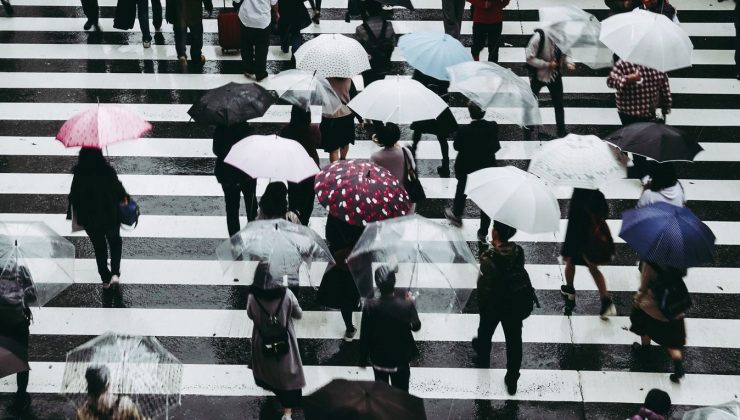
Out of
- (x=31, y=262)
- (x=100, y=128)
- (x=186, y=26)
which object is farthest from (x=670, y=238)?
(x=186, y=26)

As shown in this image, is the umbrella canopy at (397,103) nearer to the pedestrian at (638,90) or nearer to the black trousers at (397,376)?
the pedestrian at (638,90)

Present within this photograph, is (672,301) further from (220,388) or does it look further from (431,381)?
(220,388)

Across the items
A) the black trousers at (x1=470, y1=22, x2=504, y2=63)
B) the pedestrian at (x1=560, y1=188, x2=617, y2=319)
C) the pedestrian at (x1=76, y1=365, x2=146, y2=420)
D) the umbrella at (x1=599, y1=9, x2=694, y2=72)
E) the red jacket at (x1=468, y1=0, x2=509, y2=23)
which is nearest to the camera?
the pedestrian at (x1=76, y1=365, x2=146, y2=420)

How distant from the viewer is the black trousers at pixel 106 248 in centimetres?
923

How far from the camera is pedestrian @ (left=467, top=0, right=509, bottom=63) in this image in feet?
40.9

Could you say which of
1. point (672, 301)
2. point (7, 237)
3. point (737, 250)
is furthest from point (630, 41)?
point (7, 237)

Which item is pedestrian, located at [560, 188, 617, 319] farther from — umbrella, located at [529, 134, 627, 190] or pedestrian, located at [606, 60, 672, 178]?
pedestrian, located at [606, 60, 672, 178]

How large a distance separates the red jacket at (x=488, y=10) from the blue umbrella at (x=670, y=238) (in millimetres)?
5121

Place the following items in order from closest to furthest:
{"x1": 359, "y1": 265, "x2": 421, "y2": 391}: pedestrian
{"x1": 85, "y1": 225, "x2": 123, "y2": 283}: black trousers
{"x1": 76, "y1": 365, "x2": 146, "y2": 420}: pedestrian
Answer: {"x1": 76, "y1": 365, "x2": 146, "y2": 420}: pedestrian → {"x1": 359, "y1": 265, "x2": 421, "y2": 391}: pedestrian → {"x1": 85, "y1": 225, "x2": 123, "y2": 283}: black trousers

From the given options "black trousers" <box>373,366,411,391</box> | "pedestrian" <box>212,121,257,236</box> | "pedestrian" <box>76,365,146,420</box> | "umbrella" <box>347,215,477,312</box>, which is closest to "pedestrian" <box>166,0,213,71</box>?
"pedestrian" <box>212,121,257,236</box>

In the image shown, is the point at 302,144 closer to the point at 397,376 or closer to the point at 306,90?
the point at 306,90

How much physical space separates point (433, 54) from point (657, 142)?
2.63m

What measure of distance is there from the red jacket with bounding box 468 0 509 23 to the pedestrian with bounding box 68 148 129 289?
18.0ft

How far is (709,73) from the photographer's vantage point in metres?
13.6
